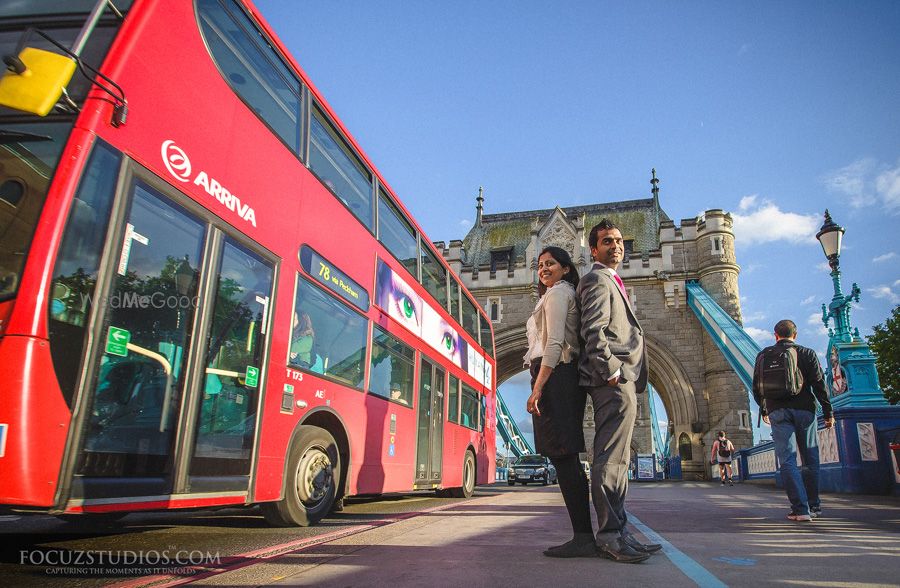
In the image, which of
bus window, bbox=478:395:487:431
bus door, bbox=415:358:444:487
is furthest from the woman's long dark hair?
bus window, bbox=478:395:487:431

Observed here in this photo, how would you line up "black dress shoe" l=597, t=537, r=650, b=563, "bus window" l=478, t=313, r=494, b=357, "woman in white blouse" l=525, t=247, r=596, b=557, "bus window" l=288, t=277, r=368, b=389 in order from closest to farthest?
"black dress shoe" l=597, t=537, r=650, b=563 < "woman in white blouse" l=525, t=247, r=596, b=557 < "bus window" l=288, t=277, r=368, b=389 < "bus window" l=478, t=313, r=494, b=357

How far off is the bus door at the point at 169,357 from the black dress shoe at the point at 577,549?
1.97 m

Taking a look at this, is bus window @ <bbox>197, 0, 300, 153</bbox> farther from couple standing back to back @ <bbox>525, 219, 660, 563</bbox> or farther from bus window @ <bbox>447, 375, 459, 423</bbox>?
bus window @ <bbox>447, 375, 459, 423</bbox>

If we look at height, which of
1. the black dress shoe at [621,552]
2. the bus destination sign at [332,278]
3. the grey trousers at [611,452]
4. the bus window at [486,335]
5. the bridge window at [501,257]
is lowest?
the black dress shoe at [621,552]

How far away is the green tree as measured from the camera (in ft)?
78.5

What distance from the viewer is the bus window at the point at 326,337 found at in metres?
4.47

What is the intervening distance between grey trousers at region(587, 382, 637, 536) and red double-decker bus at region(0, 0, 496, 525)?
85.5 inches

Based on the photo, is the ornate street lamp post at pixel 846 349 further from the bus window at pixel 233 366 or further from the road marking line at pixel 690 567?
the bus window at pixel 233 366

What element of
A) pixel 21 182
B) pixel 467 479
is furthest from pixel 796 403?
pixel 467 479

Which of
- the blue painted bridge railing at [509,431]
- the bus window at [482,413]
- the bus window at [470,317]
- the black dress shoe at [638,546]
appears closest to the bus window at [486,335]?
the bus window at [470,317]

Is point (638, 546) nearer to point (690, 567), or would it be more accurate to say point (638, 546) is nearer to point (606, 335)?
point (690, 567)

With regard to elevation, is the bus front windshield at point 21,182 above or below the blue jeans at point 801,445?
above

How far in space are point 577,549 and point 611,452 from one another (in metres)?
0.49

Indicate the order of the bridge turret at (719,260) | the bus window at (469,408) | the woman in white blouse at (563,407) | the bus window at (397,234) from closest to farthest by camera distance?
the woman in white blouse at (563,407) → the bus window at (397,234) → the bus window at (469,408) → the bridge turret at (719,260)
